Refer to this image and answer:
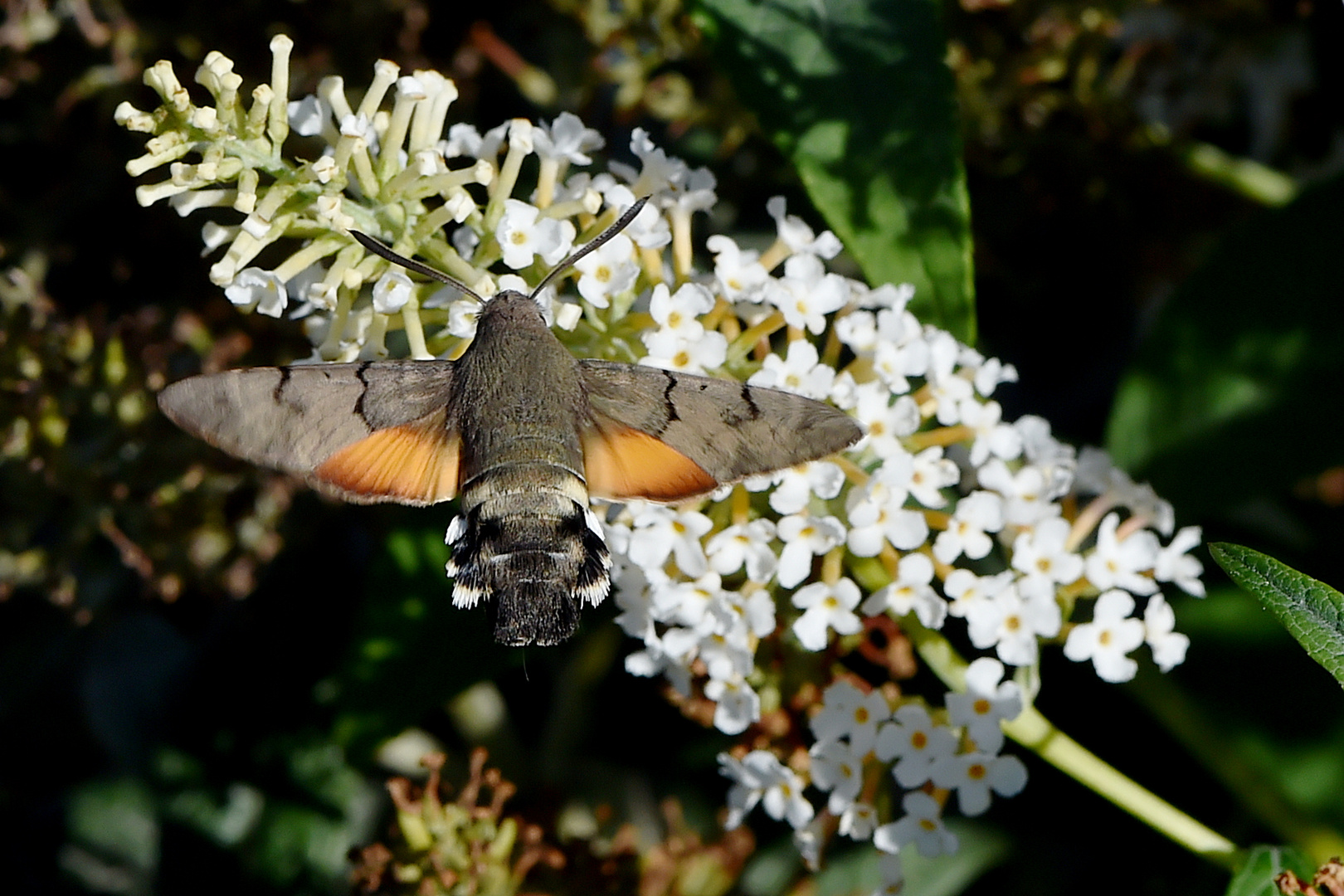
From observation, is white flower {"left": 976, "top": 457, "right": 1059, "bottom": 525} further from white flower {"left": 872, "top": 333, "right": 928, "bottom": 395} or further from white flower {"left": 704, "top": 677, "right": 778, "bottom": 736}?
white flower {"left": 704, "top": 677, "right": 778, "bottom": 736}

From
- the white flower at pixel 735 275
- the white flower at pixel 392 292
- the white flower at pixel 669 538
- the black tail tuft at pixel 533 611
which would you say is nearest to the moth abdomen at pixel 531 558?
the black tail tuft at pixel 533 611

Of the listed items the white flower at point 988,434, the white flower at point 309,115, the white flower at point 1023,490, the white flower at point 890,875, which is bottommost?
the white flower at point 890,875

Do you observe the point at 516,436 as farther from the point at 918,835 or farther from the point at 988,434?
the point at 918,835

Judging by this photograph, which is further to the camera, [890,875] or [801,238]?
[890,875]

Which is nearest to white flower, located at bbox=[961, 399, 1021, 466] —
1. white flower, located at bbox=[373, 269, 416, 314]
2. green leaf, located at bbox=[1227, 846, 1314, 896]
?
green leaf, located at bbox=[1227, 846, 1314, 896]

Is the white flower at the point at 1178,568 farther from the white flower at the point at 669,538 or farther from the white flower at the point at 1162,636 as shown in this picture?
the white flower at the point at 669,538

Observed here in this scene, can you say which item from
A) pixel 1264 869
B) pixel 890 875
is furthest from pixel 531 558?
pixel 1264 869
